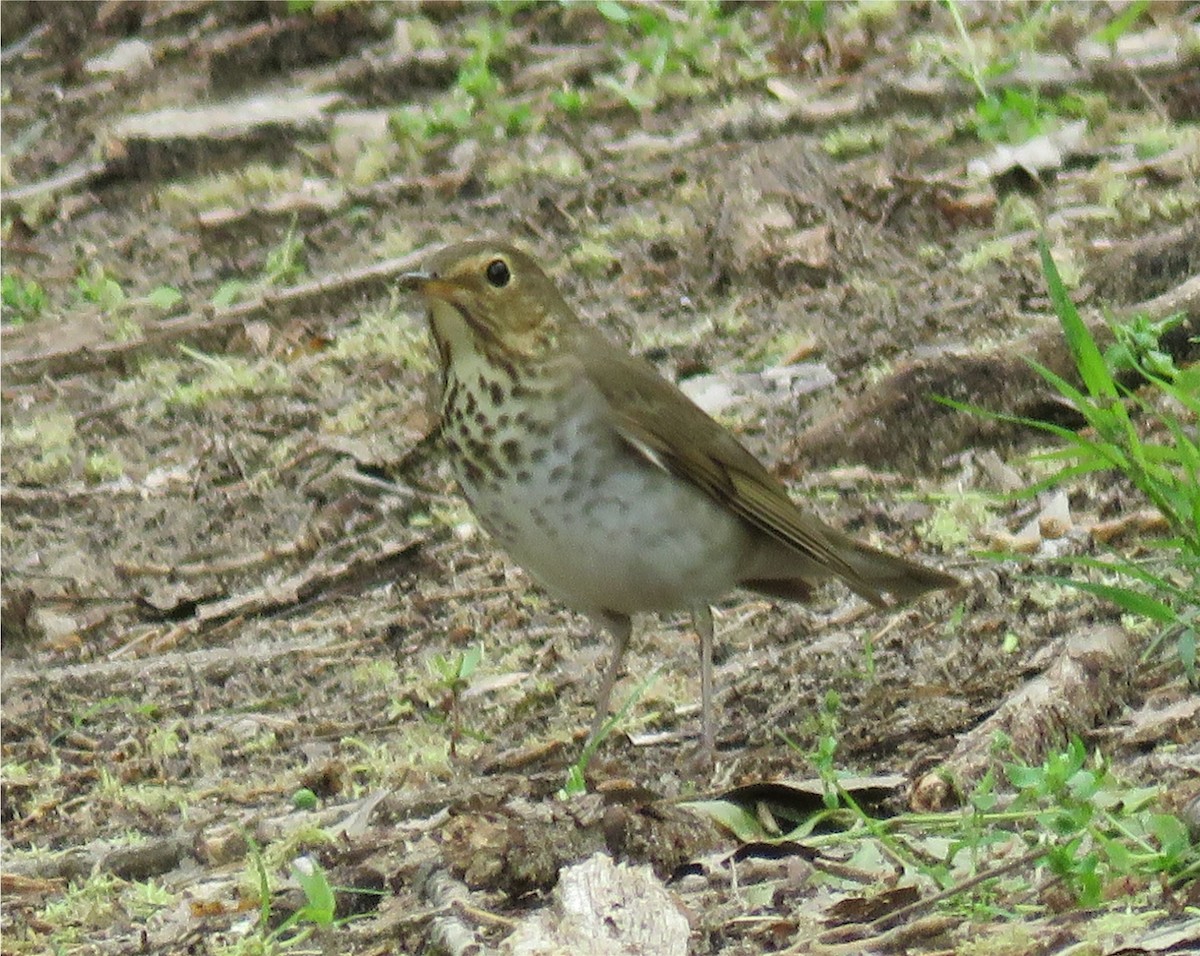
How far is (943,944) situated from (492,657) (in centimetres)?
242

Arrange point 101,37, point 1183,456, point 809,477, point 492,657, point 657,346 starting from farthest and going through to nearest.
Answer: point 101,37 < point 657,346 < point 809,477 < point 492,657 < point 1183,456

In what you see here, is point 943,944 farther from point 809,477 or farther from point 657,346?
point 657,346

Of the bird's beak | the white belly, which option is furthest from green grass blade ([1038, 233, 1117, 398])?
the bird's beak

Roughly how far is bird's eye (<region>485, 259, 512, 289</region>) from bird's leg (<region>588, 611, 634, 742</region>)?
838 millimetres

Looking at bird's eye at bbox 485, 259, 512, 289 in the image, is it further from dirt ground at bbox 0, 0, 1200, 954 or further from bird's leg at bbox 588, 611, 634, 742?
dirt ground at bbox 0, 0, 1200, 954

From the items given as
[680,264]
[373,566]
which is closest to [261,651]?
[373,566]

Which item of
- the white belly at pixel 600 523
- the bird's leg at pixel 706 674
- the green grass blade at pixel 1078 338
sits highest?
the green grass blade at pixel 1078 338

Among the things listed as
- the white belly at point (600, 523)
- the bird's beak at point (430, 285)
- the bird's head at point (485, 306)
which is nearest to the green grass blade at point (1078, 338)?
the white belly at point (600, 523)

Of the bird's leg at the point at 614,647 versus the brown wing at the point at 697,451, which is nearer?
the brown wing at the point at 697,451

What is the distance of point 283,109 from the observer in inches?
335

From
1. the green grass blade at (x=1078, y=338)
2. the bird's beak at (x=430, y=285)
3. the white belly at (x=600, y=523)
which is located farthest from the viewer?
the bird's beak at (x=430, y=285)

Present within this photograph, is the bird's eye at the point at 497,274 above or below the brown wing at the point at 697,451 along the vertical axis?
above

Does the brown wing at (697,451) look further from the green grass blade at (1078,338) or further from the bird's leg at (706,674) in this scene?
the green grass blade at (1078,338)

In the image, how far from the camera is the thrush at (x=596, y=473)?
14.9ft
